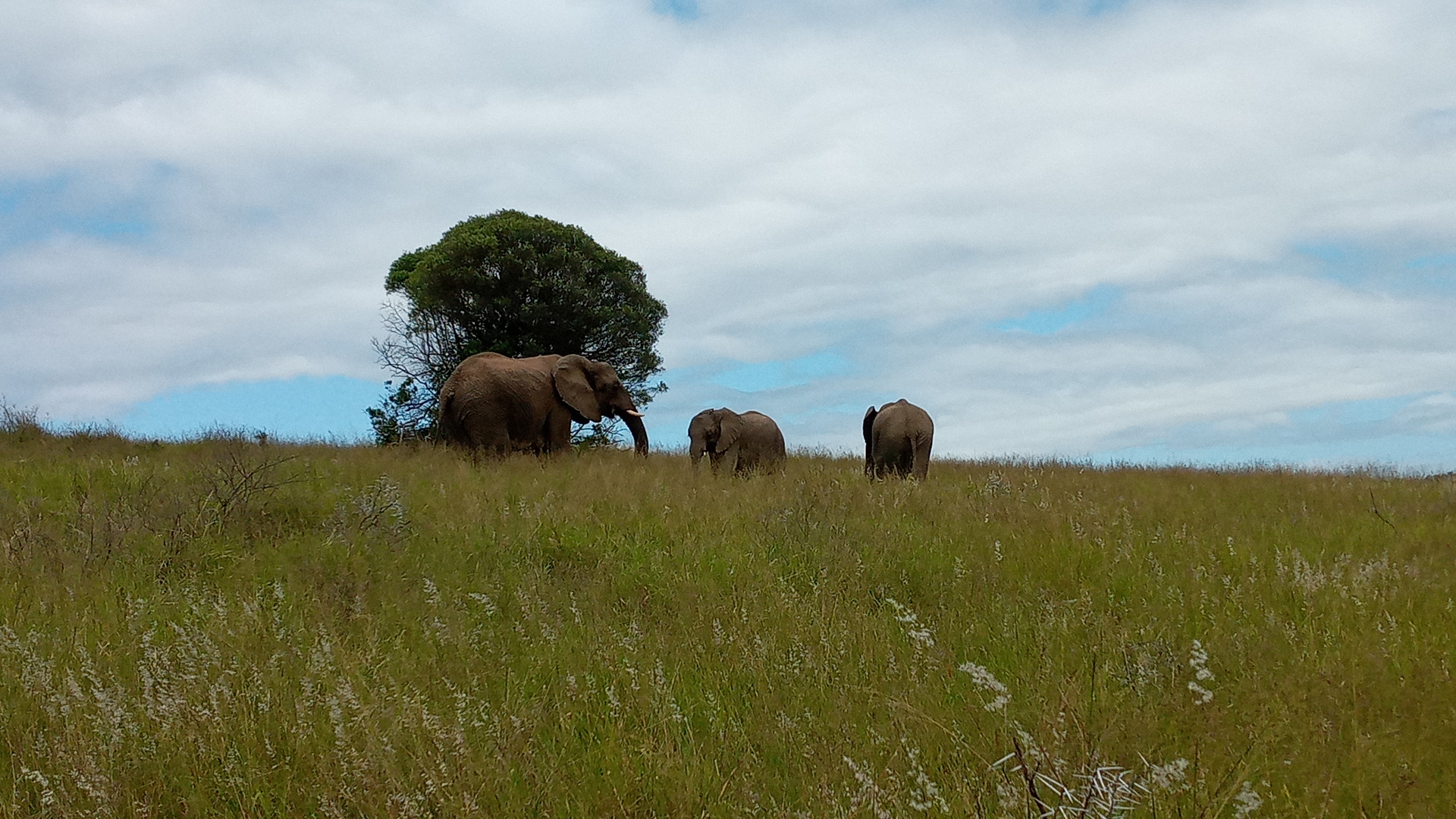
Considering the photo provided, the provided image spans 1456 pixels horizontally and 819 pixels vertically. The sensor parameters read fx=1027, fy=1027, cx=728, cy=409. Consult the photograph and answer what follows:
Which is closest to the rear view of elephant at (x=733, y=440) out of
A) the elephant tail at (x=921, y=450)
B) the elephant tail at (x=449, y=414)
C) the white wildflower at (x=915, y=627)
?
the elephant tail at (x=921, y=450)

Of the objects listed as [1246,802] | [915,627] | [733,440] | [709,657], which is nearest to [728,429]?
[733,440]

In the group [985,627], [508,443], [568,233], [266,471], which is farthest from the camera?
→ [568,233]

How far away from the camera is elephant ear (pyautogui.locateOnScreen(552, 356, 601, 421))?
56.4 ft

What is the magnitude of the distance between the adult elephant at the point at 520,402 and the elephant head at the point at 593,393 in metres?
0.01

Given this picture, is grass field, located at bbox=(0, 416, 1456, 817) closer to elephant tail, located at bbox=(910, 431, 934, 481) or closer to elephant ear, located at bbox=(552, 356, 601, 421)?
elephant tail, located at bbox=(910, 431, 934, 481)

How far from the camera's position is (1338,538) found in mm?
9062

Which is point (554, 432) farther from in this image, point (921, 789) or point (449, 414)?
point (921, 789)

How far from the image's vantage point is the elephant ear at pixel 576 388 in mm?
17188

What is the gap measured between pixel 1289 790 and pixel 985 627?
82.8 inches

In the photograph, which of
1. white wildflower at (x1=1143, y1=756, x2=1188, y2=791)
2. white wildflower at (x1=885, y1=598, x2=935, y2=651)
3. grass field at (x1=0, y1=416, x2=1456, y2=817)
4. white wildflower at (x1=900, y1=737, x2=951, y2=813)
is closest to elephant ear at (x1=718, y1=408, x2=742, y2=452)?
grass field at (x1=0, y1=416, x2=1456, y2=817)

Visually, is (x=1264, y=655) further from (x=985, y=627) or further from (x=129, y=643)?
(x=129, y=643)

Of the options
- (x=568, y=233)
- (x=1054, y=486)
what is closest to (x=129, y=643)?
(x=1054, y=486)

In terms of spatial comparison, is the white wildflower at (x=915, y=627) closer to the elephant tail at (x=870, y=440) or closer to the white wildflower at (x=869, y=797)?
the white wildflower at (x=869, y=797)

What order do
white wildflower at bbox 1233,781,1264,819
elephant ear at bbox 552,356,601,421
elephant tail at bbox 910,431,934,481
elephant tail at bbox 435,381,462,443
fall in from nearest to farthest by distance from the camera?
white wildflower at bbox 1233,781,1264,819 → elephant tail at bbox 910,431,934,481 → elephant tail at bbox 435,381,462,443 → elephant ear at bbox 552,356,601,421
